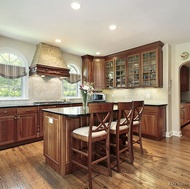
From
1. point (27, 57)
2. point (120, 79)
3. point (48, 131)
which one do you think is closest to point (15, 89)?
point (27, 57)

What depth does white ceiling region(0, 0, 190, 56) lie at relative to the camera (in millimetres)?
2404

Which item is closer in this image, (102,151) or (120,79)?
(102,151)

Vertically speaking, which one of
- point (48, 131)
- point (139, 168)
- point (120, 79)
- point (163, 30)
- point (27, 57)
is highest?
point (163, 30)

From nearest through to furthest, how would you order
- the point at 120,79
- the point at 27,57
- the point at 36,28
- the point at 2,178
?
1. the point at 2,178
2. the point at 36,28
3. the point at 27,57
4. the point at 120,79

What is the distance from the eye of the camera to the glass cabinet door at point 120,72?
5000mm

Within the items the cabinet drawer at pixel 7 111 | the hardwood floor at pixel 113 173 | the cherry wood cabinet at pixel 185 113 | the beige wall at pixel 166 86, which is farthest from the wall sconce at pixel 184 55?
the cabinet drawer at pixel 7 111

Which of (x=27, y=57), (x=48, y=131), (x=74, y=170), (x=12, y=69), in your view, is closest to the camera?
(x=74, y=170)

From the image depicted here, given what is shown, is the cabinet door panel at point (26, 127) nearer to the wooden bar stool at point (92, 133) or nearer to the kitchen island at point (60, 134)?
the kitchen island at point (60, 134)

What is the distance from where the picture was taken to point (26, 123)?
363 cm

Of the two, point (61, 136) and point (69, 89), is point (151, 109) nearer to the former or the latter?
point (61, 136)

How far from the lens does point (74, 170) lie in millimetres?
2318

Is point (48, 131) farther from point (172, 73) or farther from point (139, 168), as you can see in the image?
point (172, 73)

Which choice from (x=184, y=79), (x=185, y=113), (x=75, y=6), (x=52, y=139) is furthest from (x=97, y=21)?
(x=184, y=79)

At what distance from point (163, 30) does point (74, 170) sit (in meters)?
3.46
